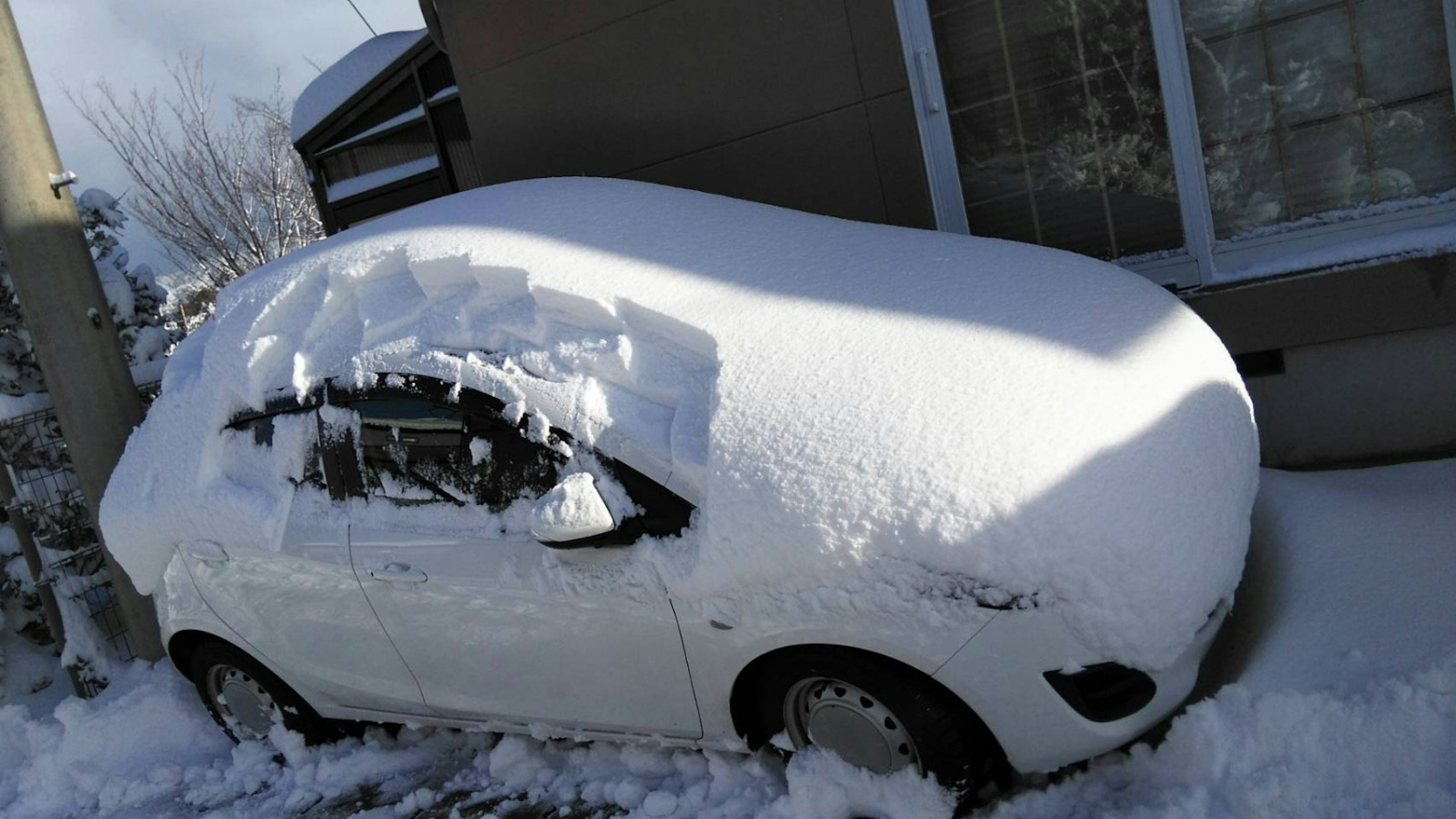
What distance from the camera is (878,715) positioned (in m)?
2.87

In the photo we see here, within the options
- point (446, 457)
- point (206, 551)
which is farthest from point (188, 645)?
point (446, 457)

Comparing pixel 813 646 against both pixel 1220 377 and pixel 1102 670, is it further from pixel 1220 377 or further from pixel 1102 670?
pixel 1220 377

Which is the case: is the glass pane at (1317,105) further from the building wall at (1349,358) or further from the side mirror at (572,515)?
the side mirror at (572,515)

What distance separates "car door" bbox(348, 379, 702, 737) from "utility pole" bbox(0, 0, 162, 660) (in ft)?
8.24

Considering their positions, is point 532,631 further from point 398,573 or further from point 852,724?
point 852,724

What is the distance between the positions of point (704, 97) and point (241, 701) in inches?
153

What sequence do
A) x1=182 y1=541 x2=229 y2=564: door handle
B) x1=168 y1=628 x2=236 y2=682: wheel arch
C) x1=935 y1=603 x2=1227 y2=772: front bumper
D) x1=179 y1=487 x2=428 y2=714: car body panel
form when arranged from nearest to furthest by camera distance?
x1=935 y1=603 x2=1227 y2=772: front bumper < x1=179 y1=487 x2=428 y2=714: car body panel < x1=182 y1=541 x2=229 y2=564: door handle < x1=168 y1=628 x2=236 y2=682: wheel arch

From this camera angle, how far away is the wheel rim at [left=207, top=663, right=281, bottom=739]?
4.27 metres

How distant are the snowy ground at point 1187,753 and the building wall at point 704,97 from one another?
271 cm

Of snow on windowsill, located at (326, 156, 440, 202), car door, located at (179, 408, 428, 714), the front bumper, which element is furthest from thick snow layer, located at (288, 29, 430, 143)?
the front bumper

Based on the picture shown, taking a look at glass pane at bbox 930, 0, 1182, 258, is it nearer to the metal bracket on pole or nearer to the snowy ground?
the snowy ground

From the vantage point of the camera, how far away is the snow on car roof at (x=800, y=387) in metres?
2.66

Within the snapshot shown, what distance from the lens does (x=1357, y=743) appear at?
255cm

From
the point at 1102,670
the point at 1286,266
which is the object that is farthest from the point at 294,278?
the point at 1286,266
